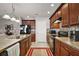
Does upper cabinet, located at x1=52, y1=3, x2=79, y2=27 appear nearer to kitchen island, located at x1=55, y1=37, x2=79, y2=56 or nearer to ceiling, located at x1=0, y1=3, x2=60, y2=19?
kitchen island, located at x1=55, y1=37, x2=79, y2=56

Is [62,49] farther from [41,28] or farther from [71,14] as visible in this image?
[41,28]

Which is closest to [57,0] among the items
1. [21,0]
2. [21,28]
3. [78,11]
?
[21,0]

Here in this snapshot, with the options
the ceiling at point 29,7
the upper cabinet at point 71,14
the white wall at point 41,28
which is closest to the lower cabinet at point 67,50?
the upper cabinet at point 71,14

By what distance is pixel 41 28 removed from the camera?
379 inches

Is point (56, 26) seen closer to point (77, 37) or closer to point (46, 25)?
point (46, 25)

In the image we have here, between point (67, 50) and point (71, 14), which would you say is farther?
point (71, 14)

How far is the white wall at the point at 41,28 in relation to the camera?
9.60m

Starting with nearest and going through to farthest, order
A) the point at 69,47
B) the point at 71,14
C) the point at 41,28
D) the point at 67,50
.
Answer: the point at 69,47
the point at 67,50
the point at 71,14
the point at 41,28

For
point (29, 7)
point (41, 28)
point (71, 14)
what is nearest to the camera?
point (71, 14)

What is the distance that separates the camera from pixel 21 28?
9.30 m

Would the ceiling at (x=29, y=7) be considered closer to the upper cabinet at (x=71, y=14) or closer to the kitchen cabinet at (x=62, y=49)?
the upper cabinet at (x=71, y=14)

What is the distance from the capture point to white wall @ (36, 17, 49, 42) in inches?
378

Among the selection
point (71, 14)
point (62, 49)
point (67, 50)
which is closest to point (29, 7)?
point (71, 14)

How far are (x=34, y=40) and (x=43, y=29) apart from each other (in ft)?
3.52
